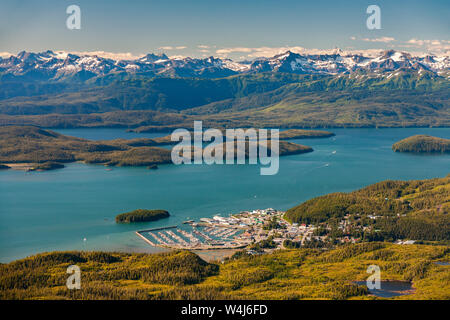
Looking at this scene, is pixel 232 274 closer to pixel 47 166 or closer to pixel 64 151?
pixel 47 166

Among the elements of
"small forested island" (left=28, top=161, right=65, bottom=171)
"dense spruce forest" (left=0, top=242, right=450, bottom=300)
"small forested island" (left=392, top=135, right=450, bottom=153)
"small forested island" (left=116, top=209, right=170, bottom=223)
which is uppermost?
"small forested island" (left=392, top=135, right=450, bottom=153)

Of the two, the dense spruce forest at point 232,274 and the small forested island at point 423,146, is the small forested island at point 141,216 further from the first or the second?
the small forested island at point 423,146

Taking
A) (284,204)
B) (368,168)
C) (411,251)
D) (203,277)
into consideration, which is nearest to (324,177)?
(368,168)

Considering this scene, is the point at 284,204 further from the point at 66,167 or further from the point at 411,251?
the point at 66,167

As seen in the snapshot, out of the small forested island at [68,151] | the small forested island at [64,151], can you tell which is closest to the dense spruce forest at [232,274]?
the small forested island at [68,151]

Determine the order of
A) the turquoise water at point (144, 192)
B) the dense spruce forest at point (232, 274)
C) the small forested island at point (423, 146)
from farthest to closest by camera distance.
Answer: the small forested island at point (423, 146) → the turquoise water at point (144, 192) → the dense spruce forest at point (232, 274)

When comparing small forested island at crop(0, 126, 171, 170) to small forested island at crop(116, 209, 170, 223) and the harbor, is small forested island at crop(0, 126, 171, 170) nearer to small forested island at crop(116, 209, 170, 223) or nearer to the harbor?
small forested island at crop(116, 209, 170, 223)

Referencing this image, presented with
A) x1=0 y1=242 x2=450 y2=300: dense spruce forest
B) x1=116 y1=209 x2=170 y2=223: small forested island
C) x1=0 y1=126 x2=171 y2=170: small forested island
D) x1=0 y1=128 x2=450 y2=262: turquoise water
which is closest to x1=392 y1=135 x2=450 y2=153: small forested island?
x1=0 y1=128 x2=450 y2=262: turquoise water

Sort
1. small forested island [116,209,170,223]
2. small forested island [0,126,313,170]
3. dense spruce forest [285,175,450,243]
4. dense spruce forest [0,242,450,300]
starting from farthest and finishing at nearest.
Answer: small forested island [0,126,313,170], small forested island [116,209,170,223], dense spruce forest [285,175,450,243], dense spruce forest [0,242,450,300]
